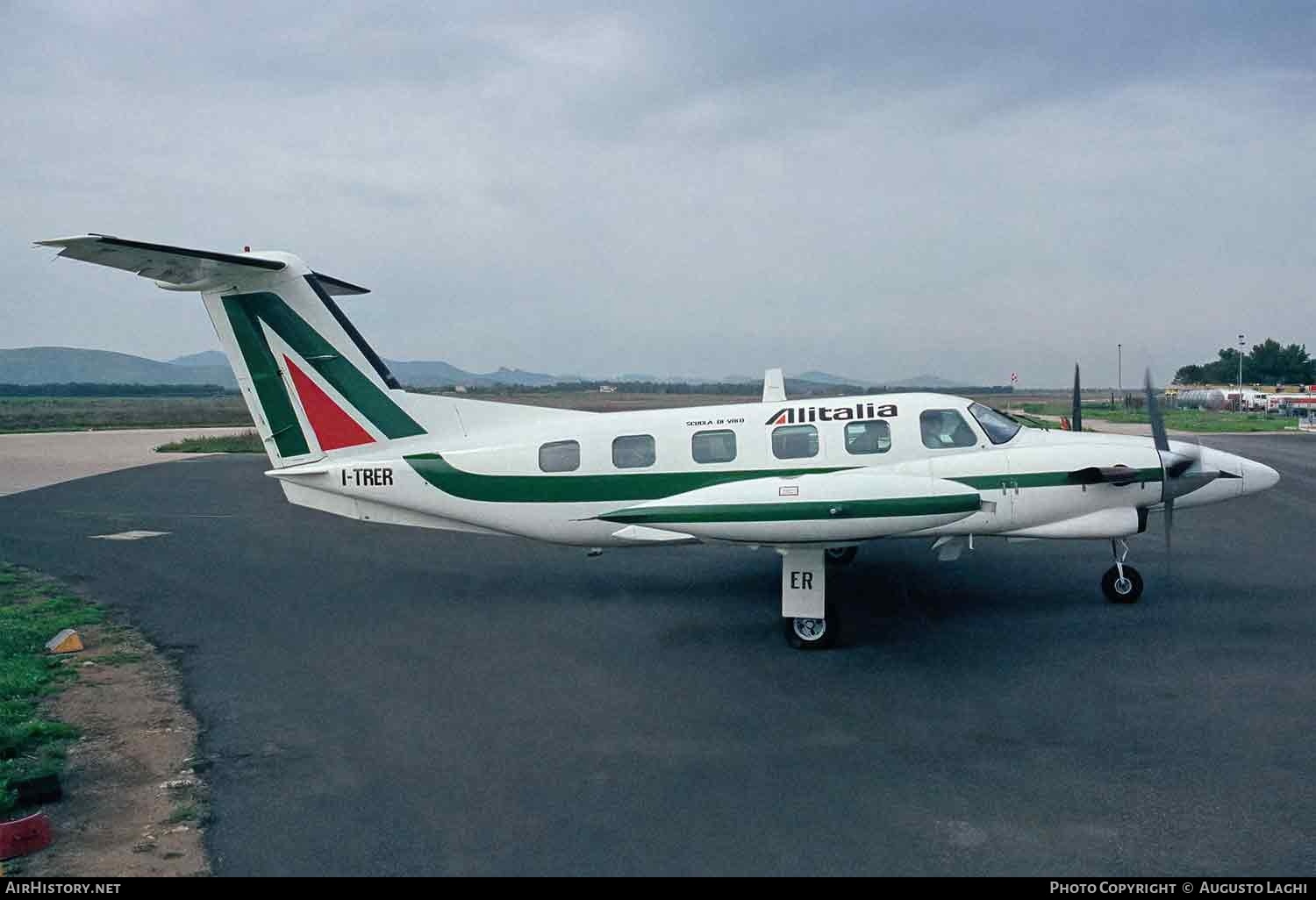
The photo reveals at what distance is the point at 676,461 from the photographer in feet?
34.9

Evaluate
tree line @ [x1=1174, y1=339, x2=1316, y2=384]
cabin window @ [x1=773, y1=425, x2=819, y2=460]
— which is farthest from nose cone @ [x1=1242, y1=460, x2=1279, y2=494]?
tree line @ [x1=1174, y1=339, x2=1316, y2=384]

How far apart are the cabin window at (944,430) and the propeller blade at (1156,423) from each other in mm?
2110

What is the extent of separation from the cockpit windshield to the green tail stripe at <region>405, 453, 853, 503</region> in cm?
195

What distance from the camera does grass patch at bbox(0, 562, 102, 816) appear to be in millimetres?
6598

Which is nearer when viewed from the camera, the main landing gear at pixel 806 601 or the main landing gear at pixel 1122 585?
the main landing gear at pixel 806 601

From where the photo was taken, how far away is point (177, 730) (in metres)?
7.25

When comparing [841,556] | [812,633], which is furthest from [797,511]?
[841,556]

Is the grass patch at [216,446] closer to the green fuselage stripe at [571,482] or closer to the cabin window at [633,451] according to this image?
the green fuselage stripe at [571,482]

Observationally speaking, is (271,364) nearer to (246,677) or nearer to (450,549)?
(246,677)

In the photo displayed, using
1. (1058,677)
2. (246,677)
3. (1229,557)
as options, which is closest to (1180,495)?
(1058,677)

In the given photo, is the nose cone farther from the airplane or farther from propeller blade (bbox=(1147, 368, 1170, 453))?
propeller blade (bbox=(1147, 368, 1170, 453))

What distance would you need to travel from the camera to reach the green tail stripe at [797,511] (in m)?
8.72

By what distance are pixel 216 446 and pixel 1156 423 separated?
37.9 m

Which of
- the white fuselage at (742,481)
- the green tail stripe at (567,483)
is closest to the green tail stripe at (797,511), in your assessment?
the white fuselage at (742,481)
